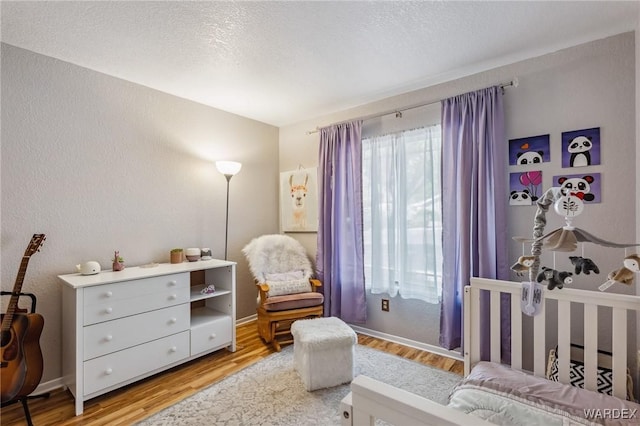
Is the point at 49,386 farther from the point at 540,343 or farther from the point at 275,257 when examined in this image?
the point at 540,343

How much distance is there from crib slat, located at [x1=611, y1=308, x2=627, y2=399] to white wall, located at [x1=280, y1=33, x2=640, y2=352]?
0.80 metres

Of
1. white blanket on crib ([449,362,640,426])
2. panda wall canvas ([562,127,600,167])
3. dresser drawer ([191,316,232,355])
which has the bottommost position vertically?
dresser drawer ([191,316,232,355])

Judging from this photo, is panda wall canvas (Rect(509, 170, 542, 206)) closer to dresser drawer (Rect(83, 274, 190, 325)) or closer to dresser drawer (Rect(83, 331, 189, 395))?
dresser drawer (Rect(83, 274, 190, 325))

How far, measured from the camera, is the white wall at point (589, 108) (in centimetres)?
197

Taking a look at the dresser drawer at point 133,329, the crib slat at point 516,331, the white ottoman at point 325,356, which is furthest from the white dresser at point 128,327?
the crib slat at point 516,331

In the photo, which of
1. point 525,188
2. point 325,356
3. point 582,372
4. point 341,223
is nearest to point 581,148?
point 525,188

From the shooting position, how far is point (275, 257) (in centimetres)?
333

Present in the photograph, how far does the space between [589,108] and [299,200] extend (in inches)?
111

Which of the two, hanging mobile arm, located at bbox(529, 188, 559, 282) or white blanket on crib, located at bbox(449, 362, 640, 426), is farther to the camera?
hanging mobile arm, located at bbox(529, 188, 559, 282)

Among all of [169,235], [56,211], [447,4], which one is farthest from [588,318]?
[56,211]

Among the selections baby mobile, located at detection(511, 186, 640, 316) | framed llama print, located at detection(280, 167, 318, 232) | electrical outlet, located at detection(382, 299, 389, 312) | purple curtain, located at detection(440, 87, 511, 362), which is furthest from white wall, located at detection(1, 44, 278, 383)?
baby mobile, located at detection(511, 186, 640, 316)

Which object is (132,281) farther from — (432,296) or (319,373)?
(432,296)

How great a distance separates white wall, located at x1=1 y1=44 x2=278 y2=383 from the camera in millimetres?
2115

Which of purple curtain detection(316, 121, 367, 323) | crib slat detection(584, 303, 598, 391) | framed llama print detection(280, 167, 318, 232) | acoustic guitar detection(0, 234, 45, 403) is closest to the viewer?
crib slat detection(584, 303, 598, 391)
